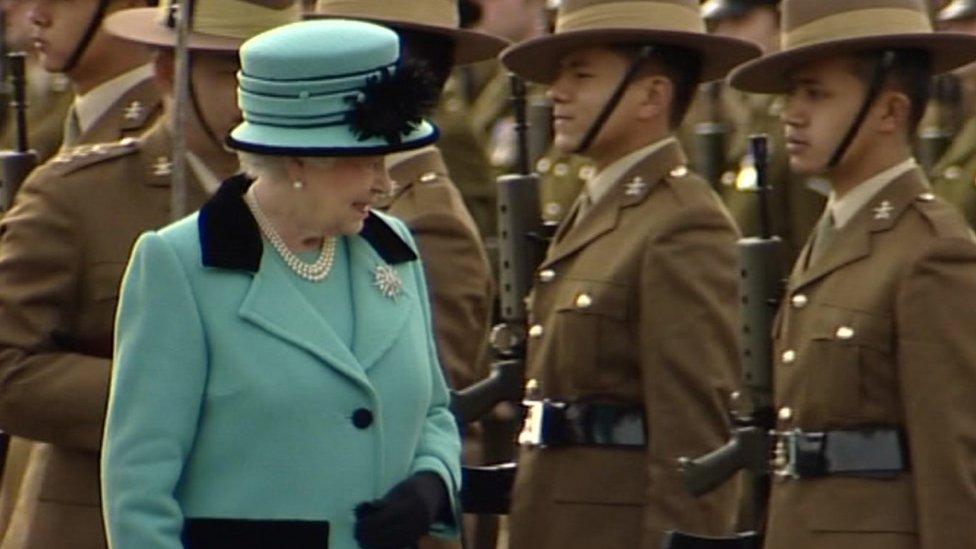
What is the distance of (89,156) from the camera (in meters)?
7.37

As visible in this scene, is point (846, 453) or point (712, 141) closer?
point (846, 453)

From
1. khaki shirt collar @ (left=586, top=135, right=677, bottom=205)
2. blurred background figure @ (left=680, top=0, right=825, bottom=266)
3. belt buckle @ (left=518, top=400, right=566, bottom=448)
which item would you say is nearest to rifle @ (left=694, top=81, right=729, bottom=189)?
blurred background figure @ (left=680, top=0, right=825, bottom=266)

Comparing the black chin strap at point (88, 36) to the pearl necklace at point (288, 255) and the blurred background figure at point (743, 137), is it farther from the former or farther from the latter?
the pearl necklace at point (288, 255)

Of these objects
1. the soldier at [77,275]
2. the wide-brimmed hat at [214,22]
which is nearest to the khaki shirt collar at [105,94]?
the wide-brimmed hat at [214,22]

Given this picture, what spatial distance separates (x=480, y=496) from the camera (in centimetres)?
845

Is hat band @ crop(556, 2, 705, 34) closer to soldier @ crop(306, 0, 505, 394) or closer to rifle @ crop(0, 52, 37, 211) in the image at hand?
soldier @ crop(306, 0, 505, 394)

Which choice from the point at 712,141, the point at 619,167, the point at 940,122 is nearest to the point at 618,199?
the point at 619,167

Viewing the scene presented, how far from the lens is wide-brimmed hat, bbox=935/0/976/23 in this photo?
393 inches

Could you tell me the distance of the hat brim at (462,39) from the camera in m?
8.70

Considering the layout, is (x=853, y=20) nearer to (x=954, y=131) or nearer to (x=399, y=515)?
(x=399, y=515)

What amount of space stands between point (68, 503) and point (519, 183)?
1.93 meters

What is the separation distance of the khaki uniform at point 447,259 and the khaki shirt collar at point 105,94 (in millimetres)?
695

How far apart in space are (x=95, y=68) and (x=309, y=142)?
2963 millimetres

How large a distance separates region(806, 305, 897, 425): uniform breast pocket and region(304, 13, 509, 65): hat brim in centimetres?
196
